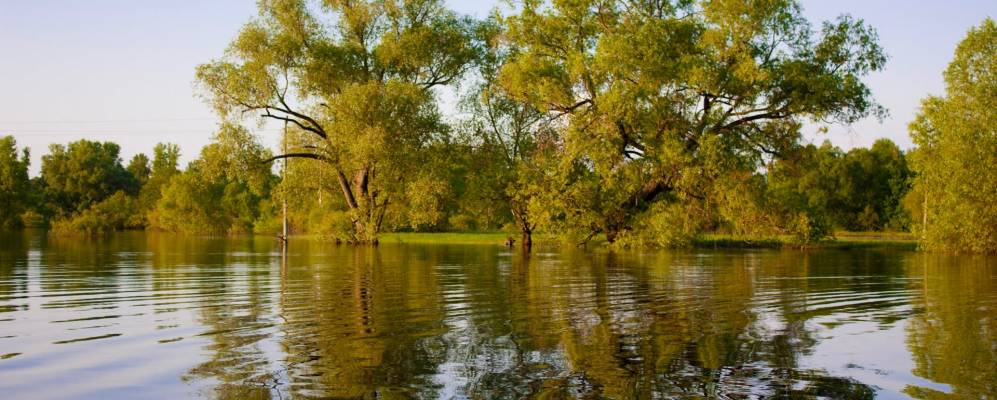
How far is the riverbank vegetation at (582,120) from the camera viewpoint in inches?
1644

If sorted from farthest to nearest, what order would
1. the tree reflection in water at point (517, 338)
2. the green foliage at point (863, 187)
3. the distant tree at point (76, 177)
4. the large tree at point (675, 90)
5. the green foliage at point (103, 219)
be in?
the distant tree at point (76, 177) < the green foliage at point (863, 187) < the green foliage at point (103, 219) < the large tree at point (675, 90) < the tree reflection in water at point (517, 338)

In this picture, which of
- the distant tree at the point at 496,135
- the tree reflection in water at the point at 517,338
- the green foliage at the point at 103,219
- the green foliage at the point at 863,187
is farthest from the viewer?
the green foliage at the point at 863,187

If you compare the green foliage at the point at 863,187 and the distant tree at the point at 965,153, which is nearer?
the distant tree at the point at 965,153

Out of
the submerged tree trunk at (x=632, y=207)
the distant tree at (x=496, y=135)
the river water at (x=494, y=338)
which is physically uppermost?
the distant tree at (x=496, y=135)

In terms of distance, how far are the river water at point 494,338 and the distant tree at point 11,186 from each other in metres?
87.8

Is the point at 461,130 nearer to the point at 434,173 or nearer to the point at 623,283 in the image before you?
the point at 434,173

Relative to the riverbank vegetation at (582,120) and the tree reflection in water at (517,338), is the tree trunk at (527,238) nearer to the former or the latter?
the riverbank vegetation at (582,120)

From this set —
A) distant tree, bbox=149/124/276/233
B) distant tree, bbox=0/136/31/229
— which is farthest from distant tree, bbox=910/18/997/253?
distant tree, bbox=0/136/31/229

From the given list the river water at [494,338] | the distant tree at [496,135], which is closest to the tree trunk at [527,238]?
the distant tree at [496,135]

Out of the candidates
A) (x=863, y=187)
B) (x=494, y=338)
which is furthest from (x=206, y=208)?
(x=494, y=338)

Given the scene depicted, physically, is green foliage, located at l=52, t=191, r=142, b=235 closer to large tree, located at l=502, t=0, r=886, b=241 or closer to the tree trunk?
the tree trunk

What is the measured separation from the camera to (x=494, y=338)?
1223 centimetres

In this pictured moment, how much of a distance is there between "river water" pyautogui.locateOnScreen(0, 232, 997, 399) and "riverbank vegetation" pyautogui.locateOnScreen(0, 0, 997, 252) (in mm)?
19102

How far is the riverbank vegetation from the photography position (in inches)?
1644
